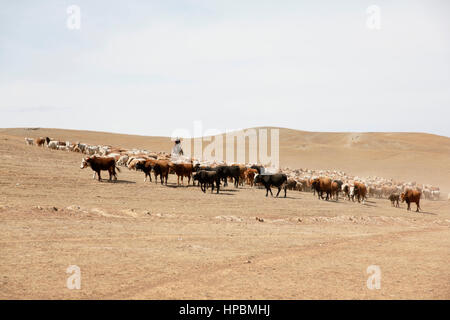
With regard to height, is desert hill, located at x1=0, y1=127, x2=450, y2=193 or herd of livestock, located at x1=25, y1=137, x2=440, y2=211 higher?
desert hill, located at x1=0, y1=127, x2=450, y2=193

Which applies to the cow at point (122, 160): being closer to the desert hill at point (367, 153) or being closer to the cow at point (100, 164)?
the cow at point (100, 164)

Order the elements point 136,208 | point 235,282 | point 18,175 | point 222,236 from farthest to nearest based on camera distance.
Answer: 1. point 18,175
2. point 136,208
3. point 222,236
4. point 235,282

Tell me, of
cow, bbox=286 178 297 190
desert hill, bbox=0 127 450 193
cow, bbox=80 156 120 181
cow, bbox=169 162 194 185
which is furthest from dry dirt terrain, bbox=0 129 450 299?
desert hill, bbox=0 127 450 193

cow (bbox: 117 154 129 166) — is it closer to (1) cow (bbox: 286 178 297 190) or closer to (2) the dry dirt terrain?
(2) the dry dirt terrain

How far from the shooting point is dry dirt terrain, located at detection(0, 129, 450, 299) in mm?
9086

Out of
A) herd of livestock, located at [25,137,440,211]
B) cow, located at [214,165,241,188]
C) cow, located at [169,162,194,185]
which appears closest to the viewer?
herd of livestock, located at [25,137,440,211]

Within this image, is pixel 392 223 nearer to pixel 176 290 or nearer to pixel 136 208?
pixel 136 208

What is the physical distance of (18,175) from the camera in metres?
22.6

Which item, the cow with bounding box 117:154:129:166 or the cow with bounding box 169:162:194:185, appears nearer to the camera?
the cow with bounding box 169:162:194:185

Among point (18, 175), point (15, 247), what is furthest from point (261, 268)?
point (18, 175)

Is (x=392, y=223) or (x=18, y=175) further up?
(x=18, y=175)

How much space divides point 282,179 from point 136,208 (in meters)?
12.0

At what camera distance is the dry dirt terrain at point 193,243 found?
909 cm

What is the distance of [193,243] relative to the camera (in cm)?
1339
